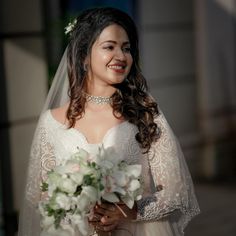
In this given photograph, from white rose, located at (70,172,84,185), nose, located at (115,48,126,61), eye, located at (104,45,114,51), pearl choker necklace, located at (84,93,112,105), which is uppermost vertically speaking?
eye, located at (104,45,114,51)

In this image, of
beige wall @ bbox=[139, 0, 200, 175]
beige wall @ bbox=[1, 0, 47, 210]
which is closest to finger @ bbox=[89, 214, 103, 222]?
beige wall @ bbox=[1, 0, 47, 210]

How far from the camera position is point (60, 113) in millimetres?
3268

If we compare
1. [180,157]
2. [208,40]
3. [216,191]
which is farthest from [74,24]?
[208,40]

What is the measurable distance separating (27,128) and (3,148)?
0.34 meters

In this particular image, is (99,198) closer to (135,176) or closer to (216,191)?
(135,176)

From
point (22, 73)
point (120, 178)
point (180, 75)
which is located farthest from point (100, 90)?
point (180, 75)

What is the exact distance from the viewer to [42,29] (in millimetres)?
6652

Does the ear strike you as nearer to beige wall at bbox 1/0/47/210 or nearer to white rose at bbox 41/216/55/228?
white rose at bbox 41/216/55/228

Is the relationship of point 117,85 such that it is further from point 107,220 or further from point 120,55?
point 107,220

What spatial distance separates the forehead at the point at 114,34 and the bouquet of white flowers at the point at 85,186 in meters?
0.52

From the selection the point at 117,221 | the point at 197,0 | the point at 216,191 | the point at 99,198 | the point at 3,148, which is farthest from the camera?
the point at 197,0

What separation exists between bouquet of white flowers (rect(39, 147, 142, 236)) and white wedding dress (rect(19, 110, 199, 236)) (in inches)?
9.6

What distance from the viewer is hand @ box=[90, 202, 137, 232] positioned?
289cm

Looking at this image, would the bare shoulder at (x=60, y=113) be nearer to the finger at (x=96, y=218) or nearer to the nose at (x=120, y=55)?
the nose at (x=120, y=55)
